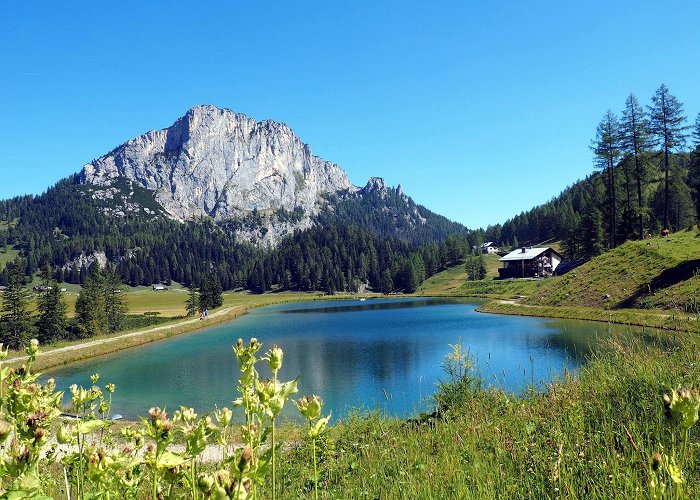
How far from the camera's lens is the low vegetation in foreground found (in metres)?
1.47

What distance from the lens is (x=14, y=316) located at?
52281 millimetres

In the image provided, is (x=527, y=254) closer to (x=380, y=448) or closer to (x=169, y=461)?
(x=380, y=448)

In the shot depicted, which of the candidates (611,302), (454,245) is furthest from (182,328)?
(454,245)

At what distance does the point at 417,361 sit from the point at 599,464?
26786 mm

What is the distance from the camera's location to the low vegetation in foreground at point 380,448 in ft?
4.83

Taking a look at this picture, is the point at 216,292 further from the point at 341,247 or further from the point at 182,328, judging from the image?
the point at 341,247

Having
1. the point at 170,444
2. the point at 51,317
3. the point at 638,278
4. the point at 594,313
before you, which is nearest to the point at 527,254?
the point at 638,278

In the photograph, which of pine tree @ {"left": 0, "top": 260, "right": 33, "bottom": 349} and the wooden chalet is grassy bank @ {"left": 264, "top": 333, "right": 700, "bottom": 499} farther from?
the wooden chalet

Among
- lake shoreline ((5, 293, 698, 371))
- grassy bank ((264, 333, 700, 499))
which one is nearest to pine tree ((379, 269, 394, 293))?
lake shoreline ((5, 293, 698, 371))

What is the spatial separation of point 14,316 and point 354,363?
4635 cm

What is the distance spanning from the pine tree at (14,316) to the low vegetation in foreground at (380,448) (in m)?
56.9

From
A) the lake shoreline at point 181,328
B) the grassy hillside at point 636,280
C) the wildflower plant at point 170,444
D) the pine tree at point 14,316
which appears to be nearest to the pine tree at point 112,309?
the lake shoreline at point 181,328

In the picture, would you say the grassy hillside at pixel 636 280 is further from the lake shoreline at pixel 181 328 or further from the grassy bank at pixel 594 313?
the lake shoreline at pixel 181 328

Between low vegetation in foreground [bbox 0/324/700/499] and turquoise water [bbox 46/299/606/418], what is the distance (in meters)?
7.17
